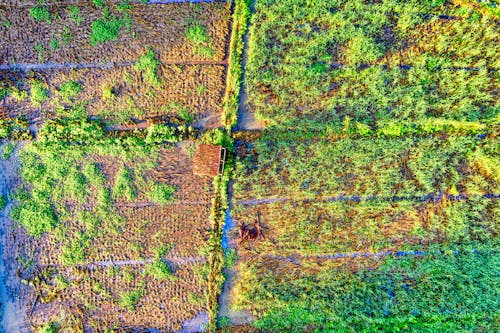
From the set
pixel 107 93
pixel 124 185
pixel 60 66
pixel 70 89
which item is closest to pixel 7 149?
pixel 70 89

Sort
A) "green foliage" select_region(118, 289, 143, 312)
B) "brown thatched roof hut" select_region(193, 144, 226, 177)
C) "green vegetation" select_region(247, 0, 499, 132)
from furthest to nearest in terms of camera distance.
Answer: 1. "green foliage" select_region(118, 289, 143, 312)
2. "green vegetation" select_region(247, 0, 499, 132)
3. "brown thatched roof hut" select_region(193, 144, 226, 177)

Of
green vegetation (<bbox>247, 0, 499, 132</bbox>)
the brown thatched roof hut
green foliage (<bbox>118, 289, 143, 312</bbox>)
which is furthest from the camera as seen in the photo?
green foliage (<bbox>118, 289, 143, 312</bbox>)

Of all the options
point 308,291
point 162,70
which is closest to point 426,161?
point 308,291

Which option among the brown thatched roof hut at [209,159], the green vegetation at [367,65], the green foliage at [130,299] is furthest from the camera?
the green foliage at [130,299]

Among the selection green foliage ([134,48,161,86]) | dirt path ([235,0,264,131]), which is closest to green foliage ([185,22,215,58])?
dirt path ([235,0,264,131])

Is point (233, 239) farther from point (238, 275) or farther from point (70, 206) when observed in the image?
point (70, 206)

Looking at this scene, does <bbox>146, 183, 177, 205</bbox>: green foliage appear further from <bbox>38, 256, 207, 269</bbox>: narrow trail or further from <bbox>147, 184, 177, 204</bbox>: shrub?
<bbox>38, 256, 207, 269</bbox>: narrow trail

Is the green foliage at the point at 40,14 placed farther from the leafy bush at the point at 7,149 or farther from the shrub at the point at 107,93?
the leafy bush at the point at 7,149

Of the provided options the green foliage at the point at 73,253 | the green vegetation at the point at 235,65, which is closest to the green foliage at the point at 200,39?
the green vegetation at the point at 235,65
